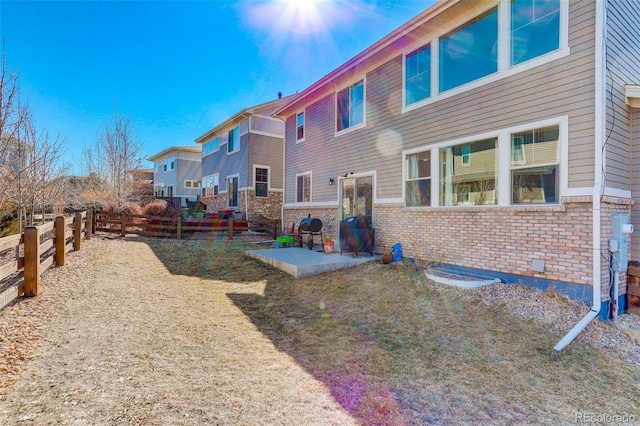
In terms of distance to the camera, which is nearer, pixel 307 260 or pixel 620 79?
pixel 620 79

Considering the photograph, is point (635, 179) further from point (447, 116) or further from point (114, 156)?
point (114, 156)

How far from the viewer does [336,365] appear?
3.43 metres

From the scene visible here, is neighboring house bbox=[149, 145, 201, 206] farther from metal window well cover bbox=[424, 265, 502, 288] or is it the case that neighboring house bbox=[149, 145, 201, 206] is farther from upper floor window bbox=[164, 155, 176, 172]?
metal window well cover bbox=[424, 265, 502, 288]

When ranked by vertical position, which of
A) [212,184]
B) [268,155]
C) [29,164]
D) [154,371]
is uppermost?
[268,155]

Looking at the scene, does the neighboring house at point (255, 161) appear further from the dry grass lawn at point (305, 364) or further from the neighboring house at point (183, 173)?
the dry grass lawn at point (305, 364)

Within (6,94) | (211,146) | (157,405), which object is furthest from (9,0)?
(211,146)

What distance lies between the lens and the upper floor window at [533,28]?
17.9ft

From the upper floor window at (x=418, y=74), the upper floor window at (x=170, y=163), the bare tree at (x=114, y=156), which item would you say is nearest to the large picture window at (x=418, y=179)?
the upper floor window at (x=418, y=74)

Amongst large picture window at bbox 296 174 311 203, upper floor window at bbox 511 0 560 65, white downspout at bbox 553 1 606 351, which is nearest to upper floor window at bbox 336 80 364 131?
large picture window at bbox 296 174 311 203

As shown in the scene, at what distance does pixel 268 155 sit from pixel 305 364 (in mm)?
15084

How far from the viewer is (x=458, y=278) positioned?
6070 millimetres

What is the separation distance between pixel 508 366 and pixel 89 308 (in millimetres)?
5546

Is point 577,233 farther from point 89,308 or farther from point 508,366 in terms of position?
point 89,308

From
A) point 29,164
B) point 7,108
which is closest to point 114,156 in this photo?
point 29,164
